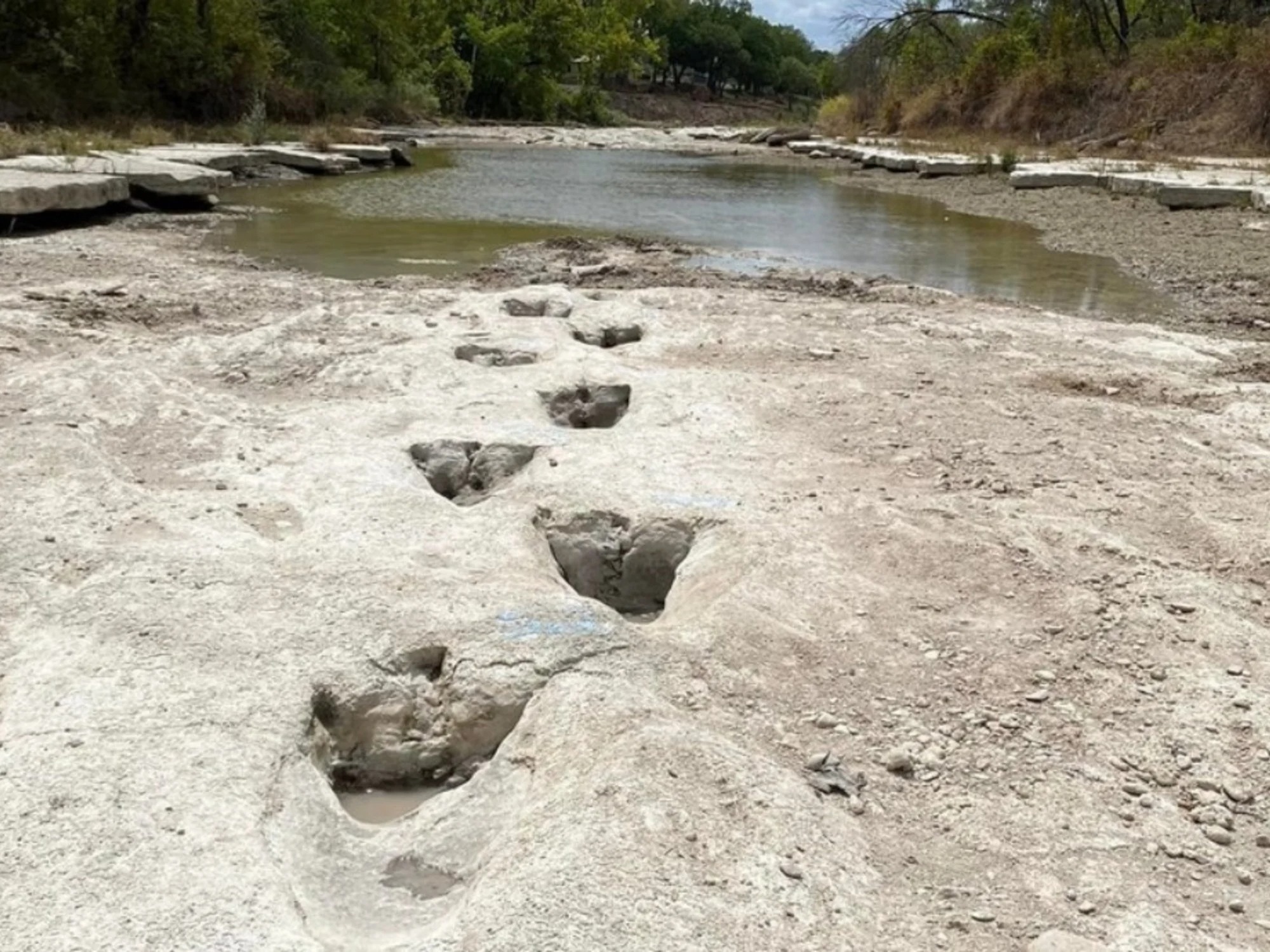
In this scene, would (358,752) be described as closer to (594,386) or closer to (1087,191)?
(594,386)

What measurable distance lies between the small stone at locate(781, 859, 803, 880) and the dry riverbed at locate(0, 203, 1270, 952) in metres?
0.02

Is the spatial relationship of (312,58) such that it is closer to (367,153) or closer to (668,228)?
(367,153)

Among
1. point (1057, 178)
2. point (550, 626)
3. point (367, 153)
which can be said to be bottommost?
point (367, 153)

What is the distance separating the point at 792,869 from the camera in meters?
2.35

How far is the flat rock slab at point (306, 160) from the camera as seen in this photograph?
1953 centimetres

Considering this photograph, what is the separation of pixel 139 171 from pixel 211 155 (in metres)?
4.67

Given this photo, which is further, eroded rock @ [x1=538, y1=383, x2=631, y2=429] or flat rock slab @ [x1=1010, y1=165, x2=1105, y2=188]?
flat rock slab @ [x1=1010, y1=165, x2=1105, y2=188]

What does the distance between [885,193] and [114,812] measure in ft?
61.9

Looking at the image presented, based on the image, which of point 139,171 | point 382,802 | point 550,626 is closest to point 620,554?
point 550,626

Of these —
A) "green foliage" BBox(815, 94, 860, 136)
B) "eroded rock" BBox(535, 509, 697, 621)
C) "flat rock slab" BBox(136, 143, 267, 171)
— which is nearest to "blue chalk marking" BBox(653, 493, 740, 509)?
"eroded rock" BBox(535, 509, 697, 621)

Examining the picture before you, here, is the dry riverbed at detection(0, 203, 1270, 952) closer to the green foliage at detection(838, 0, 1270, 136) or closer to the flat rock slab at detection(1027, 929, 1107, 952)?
the flat rock slab at detection(1027, 929, 1107, 952)

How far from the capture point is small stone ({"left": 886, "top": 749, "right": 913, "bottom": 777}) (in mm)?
2814

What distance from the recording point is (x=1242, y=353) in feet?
22.4

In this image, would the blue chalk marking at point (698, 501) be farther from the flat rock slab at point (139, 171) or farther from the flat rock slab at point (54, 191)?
the flat rock slab at point (139, 171)
